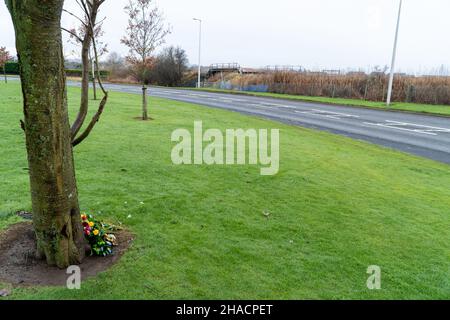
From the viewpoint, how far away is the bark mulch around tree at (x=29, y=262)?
3.20 meters

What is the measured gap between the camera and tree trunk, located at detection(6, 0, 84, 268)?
2.88 meters

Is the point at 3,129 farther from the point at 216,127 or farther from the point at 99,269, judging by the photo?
the point at 99,269

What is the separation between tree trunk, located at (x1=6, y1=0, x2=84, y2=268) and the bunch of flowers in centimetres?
11

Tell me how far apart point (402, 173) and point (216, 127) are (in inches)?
237

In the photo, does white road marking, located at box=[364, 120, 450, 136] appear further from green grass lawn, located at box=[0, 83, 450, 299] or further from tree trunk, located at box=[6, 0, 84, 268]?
tree trunk, located at box=[6, 0, 84, 268]

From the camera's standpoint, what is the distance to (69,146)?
337cm

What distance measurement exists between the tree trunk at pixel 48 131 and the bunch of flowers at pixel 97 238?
11 cm

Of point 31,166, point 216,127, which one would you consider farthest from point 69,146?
point 216,127
